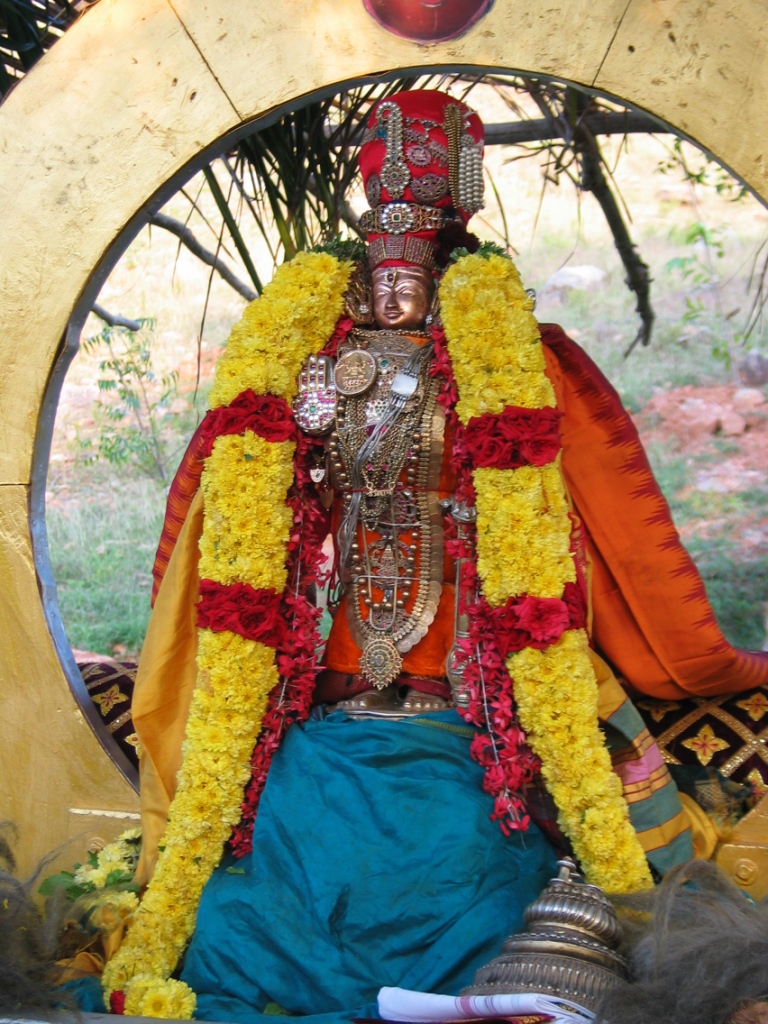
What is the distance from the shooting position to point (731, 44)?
2785 millimetres

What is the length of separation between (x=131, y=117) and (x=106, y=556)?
4.72 meters

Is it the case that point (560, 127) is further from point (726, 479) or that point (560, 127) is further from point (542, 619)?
point (726, 479)

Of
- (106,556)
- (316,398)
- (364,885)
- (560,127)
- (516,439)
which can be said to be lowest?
(364,885)

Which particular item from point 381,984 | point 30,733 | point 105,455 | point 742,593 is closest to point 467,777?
point 381,984

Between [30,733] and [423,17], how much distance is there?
2244mm

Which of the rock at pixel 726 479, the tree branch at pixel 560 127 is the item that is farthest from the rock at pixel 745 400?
the tree branch at pixel 560 127

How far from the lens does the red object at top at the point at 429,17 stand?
114 inches

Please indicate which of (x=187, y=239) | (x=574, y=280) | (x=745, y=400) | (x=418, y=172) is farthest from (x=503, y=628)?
(x=574, y=280)

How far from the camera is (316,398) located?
10.4 feet

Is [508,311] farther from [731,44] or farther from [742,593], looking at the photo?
[742,593]

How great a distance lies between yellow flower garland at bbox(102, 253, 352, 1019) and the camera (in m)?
2.95

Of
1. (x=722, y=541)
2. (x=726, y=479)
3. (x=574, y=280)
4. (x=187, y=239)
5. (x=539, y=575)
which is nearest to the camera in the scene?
(x=539, y=575)

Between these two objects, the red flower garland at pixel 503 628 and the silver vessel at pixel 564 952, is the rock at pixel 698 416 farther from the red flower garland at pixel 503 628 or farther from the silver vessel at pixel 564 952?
the silver vessel at pixel 564 952

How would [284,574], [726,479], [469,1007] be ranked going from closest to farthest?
1. [469,1007]
2. [284,574]
3. [726,479]
